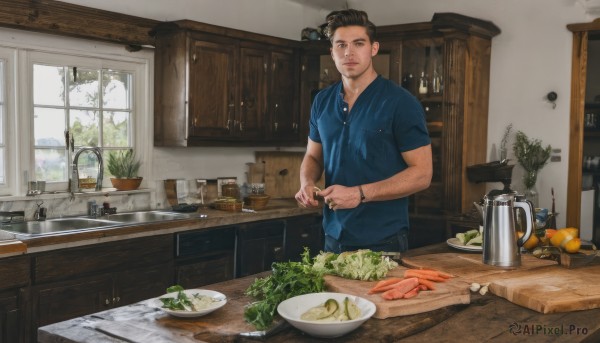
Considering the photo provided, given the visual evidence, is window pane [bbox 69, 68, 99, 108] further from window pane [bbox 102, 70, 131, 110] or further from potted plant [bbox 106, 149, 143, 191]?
potted plant [bbox 106, 149, 143, 191]

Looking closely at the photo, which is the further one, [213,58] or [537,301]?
[213,58]

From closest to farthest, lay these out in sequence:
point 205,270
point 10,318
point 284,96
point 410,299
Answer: point 410,299 → point 10,318 → point 205,270 → point 284,96

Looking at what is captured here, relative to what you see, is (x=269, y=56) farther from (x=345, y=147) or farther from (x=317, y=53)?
(x=345, y=147)

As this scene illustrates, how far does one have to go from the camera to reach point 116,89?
4.84 m

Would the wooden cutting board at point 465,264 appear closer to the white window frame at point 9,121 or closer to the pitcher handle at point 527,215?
the pitcher handle at point 527,215

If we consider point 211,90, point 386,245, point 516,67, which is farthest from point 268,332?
point 516,67

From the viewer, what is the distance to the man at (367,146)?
2645mm

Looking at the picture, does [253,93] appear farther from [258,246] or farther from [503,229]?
[503,229]

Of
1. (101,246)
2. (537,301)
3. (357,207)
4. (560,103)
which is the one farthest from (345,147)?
(560,103)

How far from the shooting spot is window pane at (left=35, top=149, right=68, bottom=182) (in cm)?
436

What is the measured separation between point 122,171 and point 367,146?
8.58 ft

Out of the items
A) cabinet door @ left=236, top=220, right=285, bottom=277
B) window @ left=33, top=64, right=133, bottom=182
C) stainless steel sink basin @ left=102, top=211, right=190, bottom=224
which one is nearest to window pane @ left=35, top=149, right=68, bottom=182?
window @ left=33, top=64, right=133, bottom=182

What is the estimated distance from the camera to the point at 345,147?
2811mm

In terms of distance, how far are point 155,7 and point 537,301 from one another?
3753 millimetres
